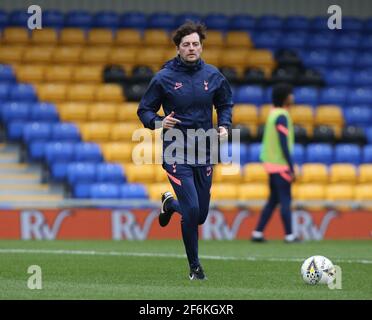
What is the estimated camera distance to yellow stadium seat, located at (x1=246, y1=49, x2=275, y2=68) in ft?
74.5

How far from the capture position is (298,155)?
1983 centimetres

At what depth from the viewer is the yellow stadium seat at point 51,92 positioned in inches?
794

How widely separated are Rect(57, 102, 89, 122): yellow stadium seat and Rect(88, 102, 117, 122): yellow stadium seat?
13 centimetres

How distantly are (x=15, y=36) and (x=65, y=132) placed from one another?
10.6 ft

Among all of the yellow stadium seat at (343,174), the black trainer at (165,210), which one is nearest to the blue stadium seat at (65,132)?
the yellow stadium seat at (343,174)

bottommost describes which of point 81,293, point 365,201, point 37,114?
point 81,293

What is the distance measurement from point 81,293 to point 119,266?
2707mm

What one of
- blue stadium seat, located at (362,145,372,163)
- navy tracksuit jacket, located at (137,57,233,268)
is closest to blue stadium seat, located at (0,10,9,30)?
blue stadium seat, located at (362,145,372,163)

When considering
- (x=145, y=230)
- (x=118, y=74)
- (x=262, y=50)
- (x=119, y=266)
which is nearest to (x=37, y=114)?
(x=118, y=74)

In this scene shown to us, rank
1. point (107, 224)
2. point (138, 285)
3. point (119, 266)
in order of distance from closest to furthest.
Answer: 1. point (138, 285)
2. point (119, 266)
3. point (107, 224)

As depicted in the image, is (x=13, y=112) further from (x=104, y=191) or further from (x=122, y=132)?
(x=104, y=191)

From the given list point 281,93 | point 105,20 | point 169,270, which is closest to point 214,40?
point 105,20

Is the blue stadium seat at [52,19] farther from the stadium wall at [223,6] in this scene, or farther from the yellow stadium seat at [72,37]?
the stadium wall at [223,6]

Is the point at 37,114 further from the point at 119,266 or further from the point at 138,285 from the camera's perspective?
the point at 138,285
